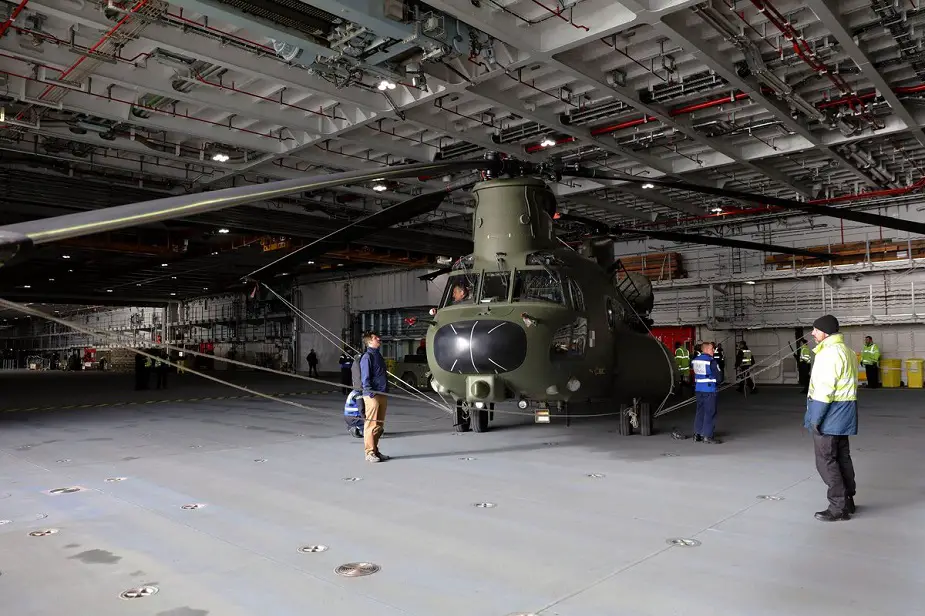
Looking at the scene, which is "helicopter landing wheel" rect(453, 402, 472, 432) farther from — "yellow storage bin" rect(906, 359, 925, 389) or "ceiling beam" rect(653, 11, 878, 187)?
"yellow storage bin" rect(906, 359, 925, 389)

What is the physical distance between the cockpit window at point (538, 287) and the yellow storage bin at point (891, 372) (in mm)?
16722

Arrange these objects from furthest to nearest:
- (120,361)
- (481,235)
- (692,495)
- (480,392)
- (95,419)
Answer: (120,361)
(95,419)
(481,235)
(480,392)
(692,495)

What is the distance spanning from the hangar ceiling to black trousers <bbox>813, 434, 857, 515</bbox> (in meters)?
5.53

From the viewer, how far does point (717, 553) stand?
14.3ft

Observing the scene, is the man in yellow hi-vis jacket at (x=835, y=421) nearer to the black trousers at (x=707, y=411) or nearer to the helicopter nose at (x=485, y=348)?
the helicopter nose at (x=485, y=348)

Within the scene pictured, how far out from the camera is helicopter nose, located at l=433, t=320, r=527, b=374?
7.31 metres

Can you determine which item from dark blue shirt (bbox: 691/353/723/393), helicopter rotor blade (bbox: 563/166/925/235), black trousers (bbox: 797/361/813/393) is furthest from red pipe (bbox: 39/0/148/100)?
black trousers (bbox: 797/361/813/393)

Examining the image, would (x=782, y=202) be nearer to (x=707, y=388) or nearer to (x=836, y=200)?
(x=707, y=388)

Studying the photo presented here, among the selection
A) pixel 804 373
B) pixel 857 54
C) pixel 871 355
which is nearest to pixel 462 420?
pixel 857 54

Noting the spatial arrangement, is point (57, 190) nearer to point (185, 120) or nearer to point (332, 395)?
point (185, 120)

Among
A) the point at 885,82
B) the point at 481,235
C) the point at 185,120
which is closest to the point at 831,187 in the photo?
the point at 885,82

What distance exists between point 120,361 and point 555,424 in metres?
45.3

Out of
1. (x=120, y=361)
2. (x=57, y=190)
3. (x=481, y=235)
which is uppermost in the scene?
(x=57, y=190)

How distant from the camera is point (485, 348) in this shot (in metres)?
7.32
